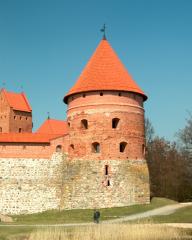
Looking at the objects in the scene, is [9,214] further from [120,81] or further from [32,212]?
[120,81]

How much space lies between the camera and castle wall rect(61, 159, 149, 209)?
22.1 m

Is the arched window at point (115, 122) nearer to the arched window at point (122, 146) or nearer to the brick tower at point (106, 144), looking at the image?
the brick tower at point (106, 144)

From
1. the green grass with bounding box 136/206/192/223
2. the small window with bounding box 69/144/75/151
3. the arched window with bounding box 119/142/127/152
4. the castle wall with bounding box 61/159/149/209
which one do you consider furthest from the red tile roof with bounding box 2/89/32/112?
the green grass with bounding box 136/206/192/223

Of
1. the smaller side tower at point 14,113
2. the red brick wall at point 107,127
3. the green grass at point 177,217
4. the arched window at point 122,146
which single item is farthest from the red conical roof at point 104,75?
the smaller side tower at point 14,113

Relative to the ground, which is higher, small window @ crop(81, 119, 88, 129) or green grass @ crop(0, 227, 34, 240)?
small window @ crop(81, 119, 88, 129)

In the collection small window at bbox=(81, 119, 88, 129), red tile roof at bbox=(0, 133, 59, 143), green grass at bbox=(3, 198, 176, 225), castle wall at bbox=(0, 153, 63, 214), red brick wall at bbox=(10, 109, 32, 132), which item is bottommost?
green grass at bbox=(3, 198, 176, 225)

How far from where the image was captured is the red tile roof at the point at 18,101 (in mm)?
33312

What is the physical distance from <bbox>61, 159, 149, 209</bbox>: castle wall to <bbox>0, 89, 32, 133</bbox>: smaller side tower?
440 inches

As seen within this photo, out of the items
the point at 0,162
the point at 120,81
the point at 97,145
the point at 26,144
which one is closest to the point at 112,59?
the point at 120,81

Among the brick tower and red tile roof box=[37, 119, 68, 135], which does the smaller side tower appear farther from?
the brick tower

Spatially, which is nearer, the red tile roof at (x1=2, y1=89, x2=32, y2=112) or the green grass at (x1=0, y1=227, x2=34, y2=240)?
the green grass at (x1=0, y1=227, x2=34, y2=240)

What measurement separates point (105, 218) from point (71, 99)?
7451 mm

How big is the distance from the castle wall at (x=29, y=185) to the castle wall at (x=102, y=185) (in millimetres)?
588

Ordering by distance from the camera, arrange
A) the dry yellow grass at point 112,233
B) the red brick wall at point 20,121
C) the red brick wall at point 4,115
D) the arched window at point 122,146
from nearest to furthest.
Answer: the dry yellow grass at point 112,233 < the arched window at point 122,146 < the red brick wall at point 4,115 < the red brick wall at point 20,121
